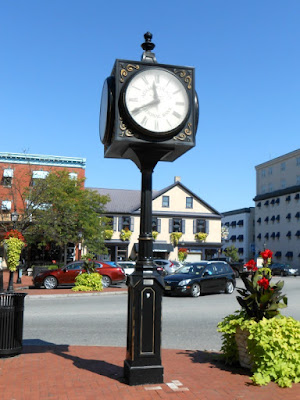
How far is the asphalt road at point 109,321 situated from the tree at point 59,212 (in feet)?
55.7

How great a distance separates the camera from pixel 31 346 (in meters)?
8.20

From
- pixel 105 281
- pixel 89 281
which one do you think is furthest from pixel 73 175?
pixel 89 281

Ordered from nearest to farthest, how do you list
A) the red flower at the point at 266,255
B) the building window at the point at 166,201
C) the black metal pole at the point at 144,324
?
the black metal pole at the point at 144,324 < the red flower at the point at 266,255 < the building window at the point at 166,201

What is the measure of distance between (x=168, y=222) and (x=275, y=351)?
46383 millimetres

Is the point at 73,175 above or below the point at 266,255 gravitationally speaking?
above

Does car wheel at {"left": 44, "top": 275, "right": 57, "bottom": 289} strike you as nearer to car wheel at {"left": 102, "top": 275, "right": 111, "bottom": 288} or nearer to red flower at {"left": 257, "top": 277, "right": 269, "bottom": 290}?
car wheel at {"left": 102, "top": 275, "right": 111, "bottom": 288}

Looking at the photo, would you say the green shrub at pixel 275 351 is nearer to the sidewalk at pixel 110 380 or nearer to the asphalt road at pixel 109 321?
the sidewalk at pixel 110 380

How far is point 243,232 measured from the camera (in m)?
89.4

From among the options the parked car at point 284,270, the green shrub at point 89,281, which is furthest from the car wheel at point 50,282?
the parked car at point 284,270

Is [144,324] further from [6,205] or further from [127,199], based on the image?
[127,199]

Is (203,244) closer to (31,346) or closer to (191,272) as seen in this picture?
(191,272)

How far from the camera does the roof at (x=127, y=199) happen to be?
168 ft

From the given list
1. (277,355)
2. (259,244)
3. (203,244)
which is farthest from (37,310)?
(259,244)

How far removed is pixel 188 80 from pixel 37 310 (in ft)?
34.3
